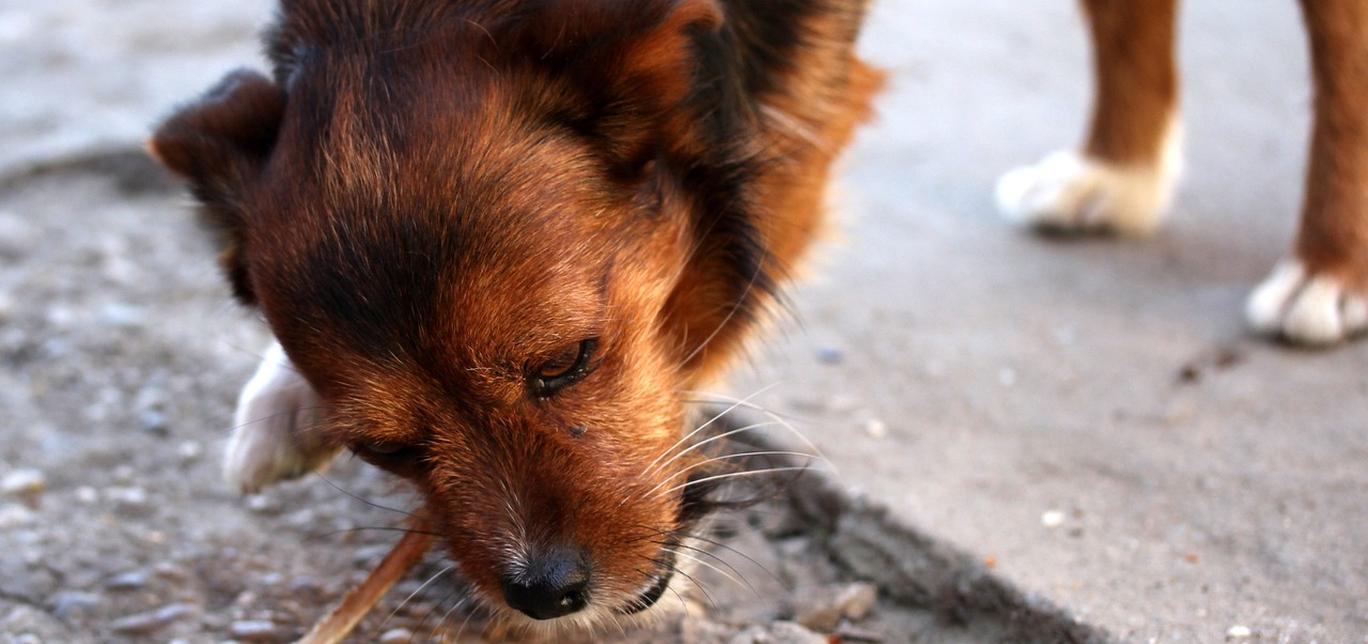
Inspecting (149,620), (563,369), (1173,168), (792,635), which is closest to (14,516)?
(149,620)

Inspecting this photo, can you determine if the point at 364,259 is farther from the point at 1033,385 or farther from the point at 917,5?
the point at 917,5

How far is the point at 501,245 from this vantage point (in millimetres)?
2021

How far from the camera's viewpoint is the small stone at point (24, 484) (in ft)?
9.29

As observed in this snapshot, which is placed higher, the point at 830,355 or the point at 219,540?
the point at 219,540

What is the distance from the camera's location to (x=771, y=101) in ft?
9.00

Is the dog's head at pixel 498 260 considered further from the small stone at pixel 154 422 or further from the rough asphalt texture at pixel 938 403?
the small stone at pixel 154 422

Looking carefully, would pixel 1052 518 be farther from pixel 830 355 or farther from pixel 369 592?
pixel 369 592

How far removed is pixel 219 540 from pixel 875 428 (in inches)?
57.5

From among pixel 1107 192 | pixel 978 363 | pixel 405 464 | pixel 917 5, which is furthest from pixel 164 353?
pixel 917 5

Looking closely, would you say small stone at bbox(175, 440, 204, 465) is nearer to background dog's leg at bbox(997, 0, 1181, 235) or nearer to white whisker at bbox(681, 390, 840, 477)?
white whisker at bbox(681, 390, 840, 477)

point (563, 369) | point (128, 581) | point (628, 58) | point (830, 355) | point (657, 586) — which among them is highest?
point (628, 58)

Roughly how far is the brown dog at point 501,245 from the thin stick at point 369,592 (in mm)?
188

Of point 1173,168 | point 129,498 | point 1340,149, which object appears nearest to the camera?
point 129,498

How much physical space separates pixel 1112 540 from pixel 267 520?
1733 mm
